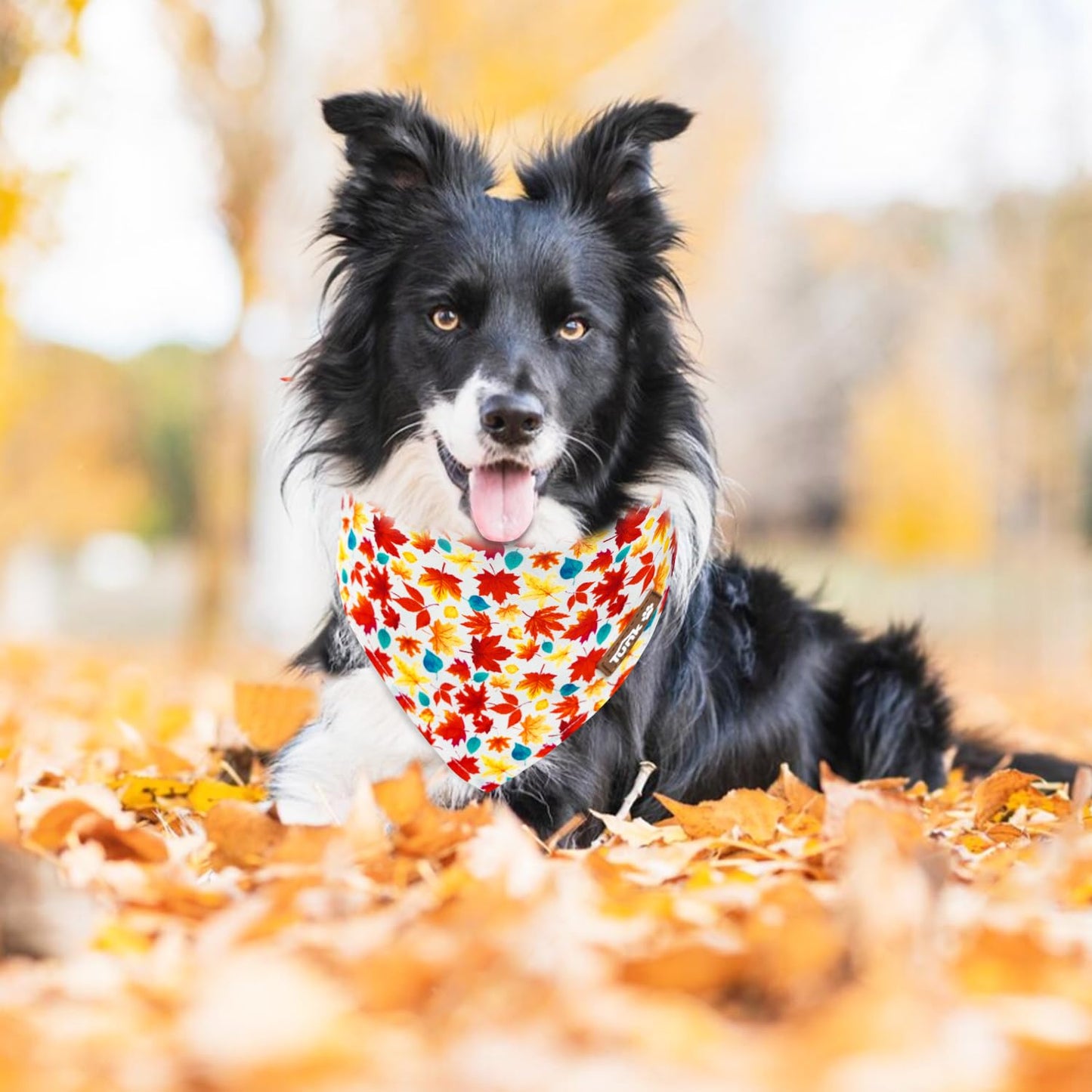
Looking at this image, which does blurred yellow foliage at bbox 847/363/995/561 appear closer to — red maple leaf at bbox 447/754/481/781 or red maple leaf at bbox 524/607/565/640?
red maple leaf at bbox 524/607/565/640

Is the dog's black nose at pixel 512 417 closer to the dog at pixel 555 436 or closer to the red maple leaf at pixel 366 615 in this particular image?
the dog at pixel 555 436

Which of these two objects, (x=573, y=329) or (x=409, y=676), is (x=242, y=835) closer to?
(x=409, y=676)

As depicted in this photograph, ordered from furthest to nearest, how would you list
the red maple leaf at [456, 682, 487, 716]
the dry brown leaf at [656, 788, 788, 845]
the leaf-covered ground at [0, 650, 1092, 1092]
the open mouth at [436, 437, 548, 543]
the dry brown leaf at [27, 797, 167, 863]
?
the open mouth at [436, 437, 548, 543], the red maple leaf at [456, 682, 487, 716], the dry brown leaf at [656, 788, 788, 845], the dry brown leaf at [27, 797, 167, 863], the leaf-covered ground at [0, 650, 1092, 1092]

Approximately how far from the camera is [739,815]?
2857 millimetres

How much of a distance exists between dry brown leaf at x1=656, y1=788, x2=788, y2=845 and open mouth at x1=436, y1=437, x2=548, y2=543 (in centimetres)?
95

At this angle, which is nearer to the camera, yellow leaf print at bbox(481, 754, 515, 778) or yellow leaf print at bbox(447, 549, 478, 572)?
yellow leaf print at bbox(481, 754, 515, 778)

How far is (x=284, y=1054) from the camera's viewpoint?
1.36 m

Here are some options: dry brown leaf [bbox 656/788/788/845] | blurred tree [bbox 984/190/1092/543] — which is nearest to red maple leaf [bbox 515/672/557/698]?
dry brown leaf [bbox 656/788/788/845]

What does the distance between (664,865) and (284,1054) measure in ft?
3.97

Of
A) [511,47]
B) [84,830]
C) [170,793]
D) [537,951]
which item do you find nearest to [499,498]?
[170,793]

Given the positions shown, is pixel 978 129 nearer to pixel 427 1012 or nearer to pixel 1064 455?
pixel 1064 455

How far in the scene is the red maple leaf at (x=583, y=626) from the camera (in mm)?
3447

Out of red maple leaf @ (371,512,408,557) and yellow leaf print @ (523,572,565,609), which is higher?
red maple leaf @ (371,512,408,557)

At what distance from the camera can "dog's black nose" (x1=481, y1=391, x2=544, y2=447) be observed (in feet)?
10.7
